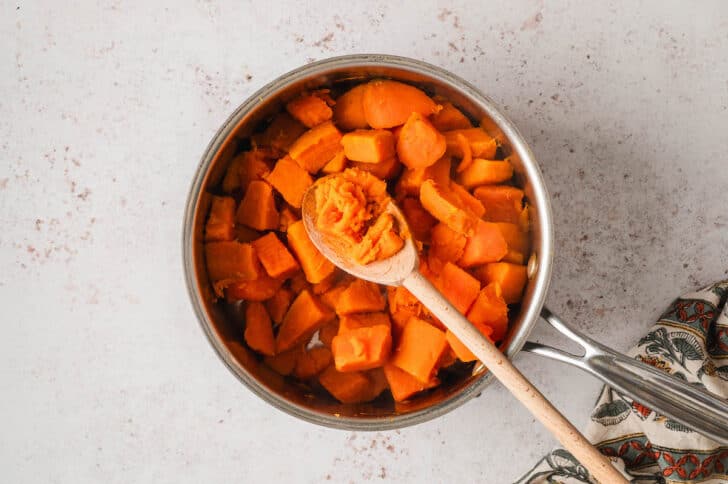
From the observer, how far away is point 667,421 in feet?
4.49

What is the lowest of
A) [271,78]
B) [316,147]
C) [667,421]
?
[667,421]

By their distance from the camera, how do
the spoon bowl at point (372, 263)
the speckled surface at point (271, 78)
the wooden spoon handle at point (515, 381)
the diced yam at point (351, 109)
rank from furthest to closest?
the speckled surface at point (271, 78) → the diced yam at point (351, 109) → the spoon bowl at point (372, 263) → the wooden spoon handle at point (515, 381)

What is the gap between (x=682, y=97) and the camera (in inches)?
59.2

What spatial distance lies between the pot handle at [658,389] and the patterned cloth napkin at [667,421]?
0.19 metres

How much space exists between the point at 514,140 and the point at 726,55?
0.63m

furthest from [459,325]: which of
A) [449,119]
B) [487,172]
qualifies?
[449,119]

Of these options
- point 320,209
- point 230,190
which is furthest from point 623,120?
point 230,190

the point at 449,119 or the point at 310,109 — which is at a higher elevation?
the point at 310,109

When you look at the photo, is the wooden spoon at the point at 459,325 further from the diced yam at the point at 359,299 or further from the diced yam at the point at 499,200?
the diced yam at the point at 499,200

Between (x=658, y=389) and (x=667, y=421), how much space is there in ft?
0.82

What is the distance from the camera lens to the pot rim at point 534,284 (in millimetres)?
1236

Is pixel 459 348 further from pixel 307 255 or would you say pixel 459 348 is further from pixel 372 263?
pixel 307 255

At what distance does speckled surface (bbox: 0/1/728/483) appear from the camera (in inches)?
58.6

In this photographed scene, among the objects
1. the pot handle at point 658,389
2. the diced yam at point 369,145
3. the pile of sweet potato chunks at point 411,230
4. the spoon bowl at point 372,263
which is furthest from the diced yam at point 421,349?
the diced yam at point 369,145
